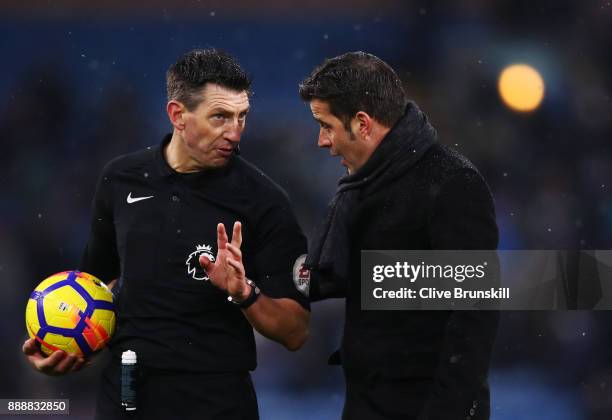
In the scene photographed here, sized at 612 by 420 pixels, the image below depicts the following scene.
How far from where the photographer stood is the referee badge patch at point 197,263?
385 cm

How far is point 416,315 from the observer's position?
3230mm

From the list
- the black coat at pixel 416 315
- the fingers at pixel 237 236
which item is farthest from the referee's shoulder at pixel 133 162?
the black coat at pixel 416 315

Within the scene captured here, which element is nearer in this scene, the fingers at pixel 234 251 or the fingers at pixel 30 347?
the fingers at pixel 234 251

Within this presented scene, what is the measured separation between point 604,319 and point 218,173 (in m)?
5.66

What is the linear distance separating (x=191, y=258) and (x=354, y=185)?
86 centimetres

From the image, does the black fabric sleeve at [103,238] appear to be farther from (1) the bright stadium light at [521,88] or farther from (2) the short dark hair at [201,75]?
(1) the bright stadium light at [521,88]

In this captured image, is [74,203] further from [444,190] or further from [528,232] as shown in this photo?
[444,190]

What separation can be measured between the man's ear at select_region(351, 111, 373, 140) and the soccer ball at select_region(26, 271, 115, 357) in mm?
1306

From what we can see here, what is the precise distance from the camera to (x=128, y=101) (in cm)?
905

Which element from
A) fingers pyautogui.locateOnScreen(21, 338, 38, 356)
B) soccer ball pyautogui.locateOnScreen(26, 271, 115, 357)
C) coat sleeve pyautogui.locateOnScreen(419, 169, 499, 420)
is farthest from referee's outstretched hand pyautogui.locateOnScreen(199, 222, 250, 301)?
fingers pyautogui.locateOnScreen(21, 338, 38, 356)

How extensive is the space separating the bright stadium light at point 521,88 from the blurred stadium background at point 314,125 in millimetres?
78

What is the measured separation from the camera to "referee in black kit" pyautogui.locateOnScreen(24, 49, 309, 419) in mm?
3824

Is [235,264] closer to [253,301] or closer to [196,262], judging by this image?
[253,301]

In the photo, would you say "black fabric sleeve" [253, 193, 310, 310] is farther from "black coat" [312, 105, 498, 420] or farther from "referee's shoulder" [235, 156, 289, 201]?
"black coat" [312, 105, 498, 420]
